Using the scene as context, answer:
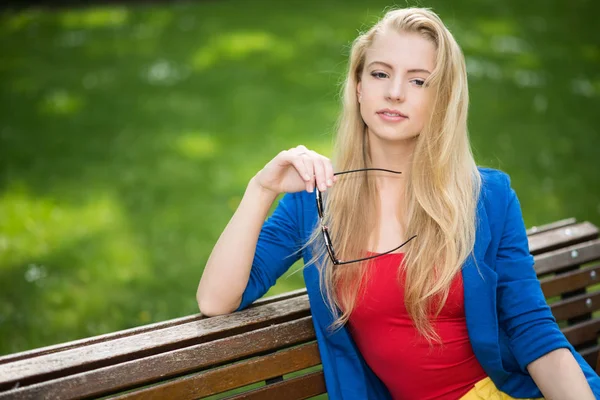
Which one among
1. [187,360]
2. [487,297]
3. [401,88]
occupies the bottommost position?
[187,360]

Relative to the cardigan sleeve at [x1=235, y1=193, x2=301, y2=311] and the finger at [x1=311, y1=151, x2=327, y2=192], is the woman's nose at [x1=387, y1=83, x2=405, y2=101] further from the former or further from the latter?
the cardigan sleeve at [x1=235, y1=193, x2=301, y2=311]

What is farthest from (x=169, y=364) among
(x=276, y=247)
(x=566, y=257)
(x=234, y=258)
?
(x=566, y=257)

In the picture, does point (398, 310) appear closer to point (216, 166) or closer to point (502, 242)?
point (502, 242)

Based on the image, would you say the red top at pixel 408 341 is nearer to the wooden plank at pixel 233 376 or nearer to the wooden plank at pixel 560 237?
the wooden plank at pixel 233 376

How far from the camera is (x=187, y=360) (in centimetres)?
245

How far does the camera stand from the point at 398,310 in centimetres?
268

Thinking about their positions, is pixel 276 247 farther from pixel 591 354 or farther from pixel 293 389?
pixel 591 354

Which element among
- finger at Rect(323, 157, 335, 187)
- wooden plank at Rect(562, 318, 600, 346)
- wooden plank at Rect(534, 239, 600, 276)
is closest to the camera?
finger at Rect(323, 157, 335, 187)

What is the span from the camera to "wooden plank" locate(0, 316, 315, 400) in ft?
7.29

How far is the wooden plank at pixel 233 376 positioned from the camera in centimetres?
241

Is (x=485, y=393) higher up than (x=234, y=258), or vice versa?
(x=234, y=258)

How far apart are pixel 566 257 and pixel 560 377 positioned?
885 mm

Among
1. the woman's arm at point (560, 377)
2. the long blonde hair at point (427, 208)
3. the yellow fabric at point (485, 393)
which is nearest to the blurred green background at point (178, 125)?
the long blonde hair at point (427, 208)

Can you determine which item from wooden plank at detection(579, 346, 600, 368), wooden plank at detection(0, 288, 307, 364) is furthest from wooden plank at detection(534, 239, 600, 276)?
wooden plank at detection(0, 288, 307, 364)
